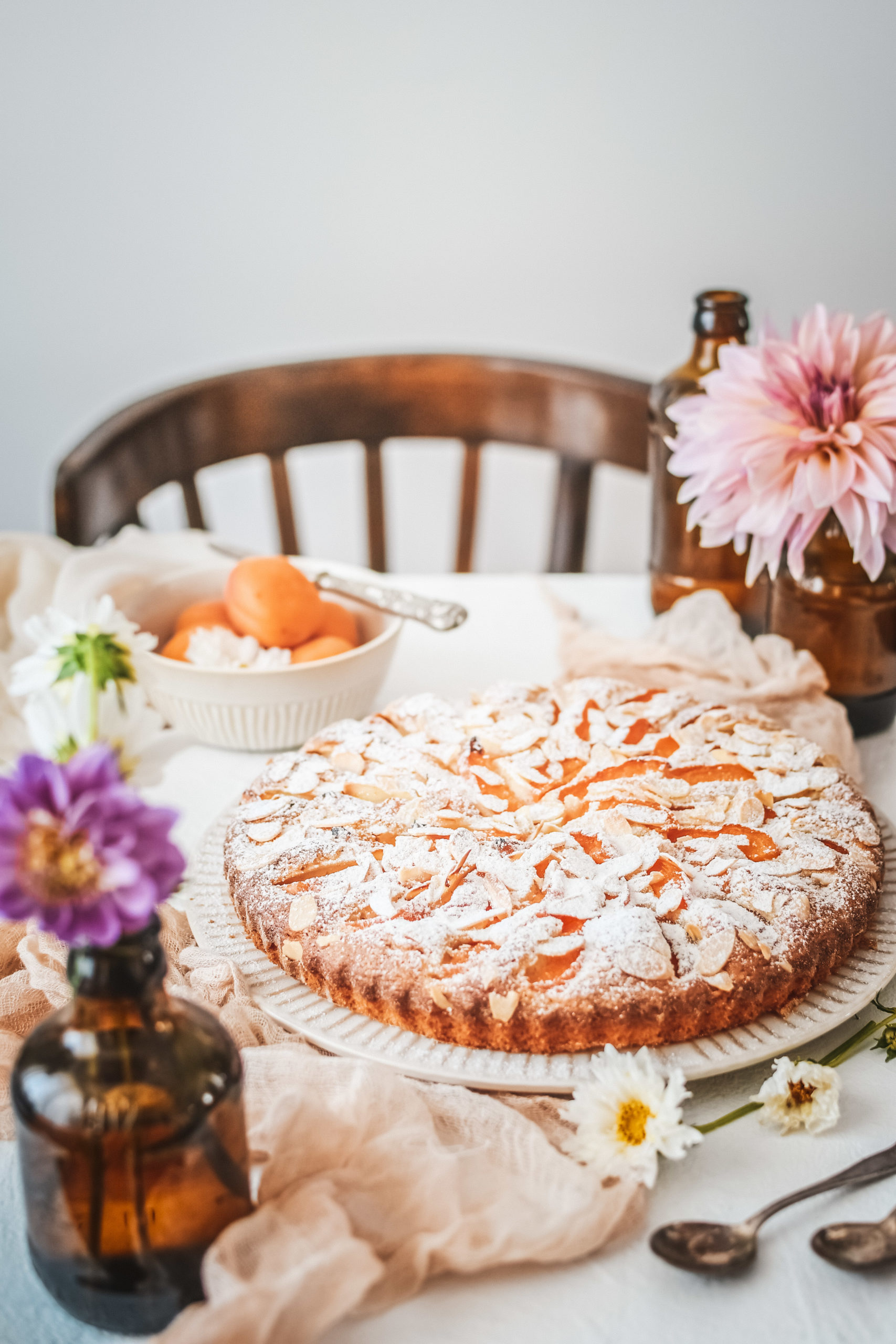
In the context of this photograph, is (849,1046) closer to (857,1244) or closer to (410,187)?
(857,1244)

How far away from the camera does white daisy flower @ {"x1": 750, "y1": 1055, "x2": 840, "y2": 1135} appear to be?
26.1 inches

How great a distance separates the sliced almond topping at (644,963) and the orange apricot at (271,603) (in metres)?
0.54

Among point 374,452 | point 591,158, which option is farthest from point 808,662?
point 591,158

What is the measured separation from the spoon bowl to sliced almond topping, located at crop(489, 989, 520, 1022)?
143 mm

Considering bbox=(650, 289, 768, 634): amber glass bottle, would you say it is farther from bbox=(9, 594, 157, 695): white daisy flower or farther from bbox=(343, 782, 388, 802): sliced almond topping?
bbox=(9, 594, 157, 695): white daisy flower

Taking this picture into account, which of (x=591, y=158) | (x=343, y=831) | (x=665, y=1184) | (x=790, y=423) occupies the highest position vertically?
(x=591, y=158)

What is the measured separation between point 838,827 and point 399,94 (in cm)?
202

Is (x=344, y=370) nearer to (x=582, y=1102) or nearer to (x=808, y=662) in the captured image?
(x=808, y=662)

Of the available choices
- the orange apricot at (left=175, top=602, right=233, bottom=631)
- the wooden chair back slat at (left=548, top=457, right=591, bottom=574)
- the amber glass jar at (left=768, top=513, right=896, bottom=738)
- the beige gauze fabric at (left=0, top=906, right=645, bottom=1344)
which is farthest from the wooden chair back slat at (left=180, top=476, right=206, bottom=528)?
the beige gauze fabric at (left=0, top=906, right=645, bottom=1344)

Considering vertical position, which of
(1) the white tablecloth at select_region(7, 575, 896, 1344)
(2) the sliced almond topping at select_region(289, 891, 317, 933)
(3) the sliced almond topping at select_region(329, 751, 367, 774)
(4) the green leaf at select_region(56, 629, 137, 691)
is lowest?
(1) the white tablecloth at select_region(7, 575, 896, 1344)

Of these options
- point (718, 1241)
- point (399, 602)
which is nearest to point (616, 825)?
point (718, 1241)

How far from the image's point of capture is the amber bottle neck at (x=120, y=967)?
1.55ft

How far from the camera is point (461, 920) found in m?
0.74

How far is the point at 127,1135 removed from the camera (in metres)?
0.49
